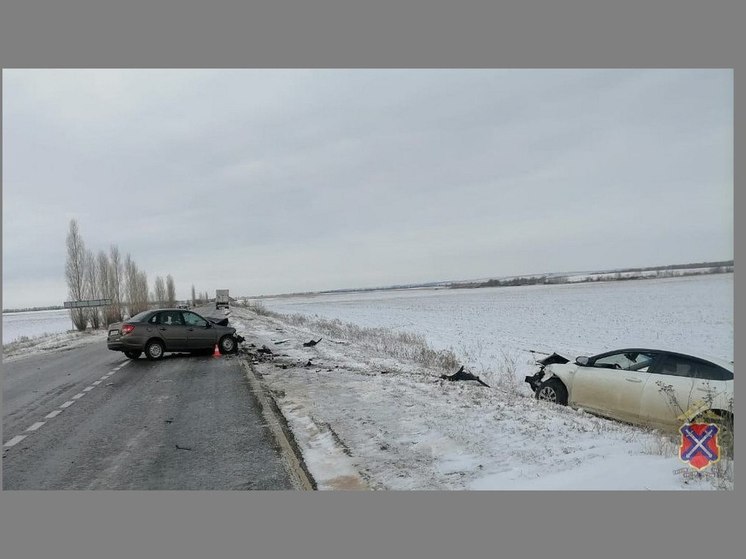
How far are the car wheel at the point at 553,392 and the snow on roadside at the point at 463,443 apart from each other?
945 mm

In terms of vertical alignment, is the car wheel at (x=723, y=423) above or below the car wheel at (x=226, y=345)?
above

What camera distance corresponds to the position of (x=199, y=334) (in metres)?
17.9

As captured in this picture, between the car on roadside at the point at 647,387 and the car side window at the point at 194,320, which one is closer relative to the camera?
the car on roadside at the point at 647,387

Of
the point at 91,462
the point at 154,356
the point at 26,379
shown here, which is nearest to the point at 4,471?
the point at 91,462

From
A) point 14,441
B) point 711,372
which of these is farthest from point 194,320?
point 711,372

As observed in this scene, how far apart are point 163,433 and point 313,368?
6465 mm

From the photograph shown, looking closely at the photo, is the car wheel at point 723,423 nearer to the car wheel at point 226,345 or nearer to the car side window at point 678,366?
the car side window at point 678,366

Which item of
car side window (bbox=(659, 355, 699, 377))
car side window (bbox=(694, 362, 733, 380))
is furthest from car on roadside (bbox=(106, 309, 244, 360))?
car side window (bbox=(694, 362, 733, 380))

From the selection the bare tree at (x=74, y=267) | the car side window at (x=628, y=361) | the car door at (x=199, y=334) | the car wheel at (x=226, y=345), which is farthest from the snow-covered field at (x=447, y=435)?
the bare tree at (x=74, y=267)

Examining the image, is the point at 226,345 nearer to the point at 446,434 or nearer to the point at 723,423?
the point at 446,434

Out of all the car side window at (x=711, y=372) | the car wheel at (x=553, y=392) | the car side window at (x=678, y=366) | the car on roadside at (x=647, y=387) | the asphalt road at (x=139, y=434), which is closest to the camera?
the asphalt road at (x=139, y=434)

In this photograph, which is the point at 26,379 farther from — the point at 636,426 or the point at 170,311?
the point at 636,426

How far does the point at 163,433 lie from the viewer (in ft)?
23.8

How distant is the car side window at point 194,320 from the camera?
1814cm
